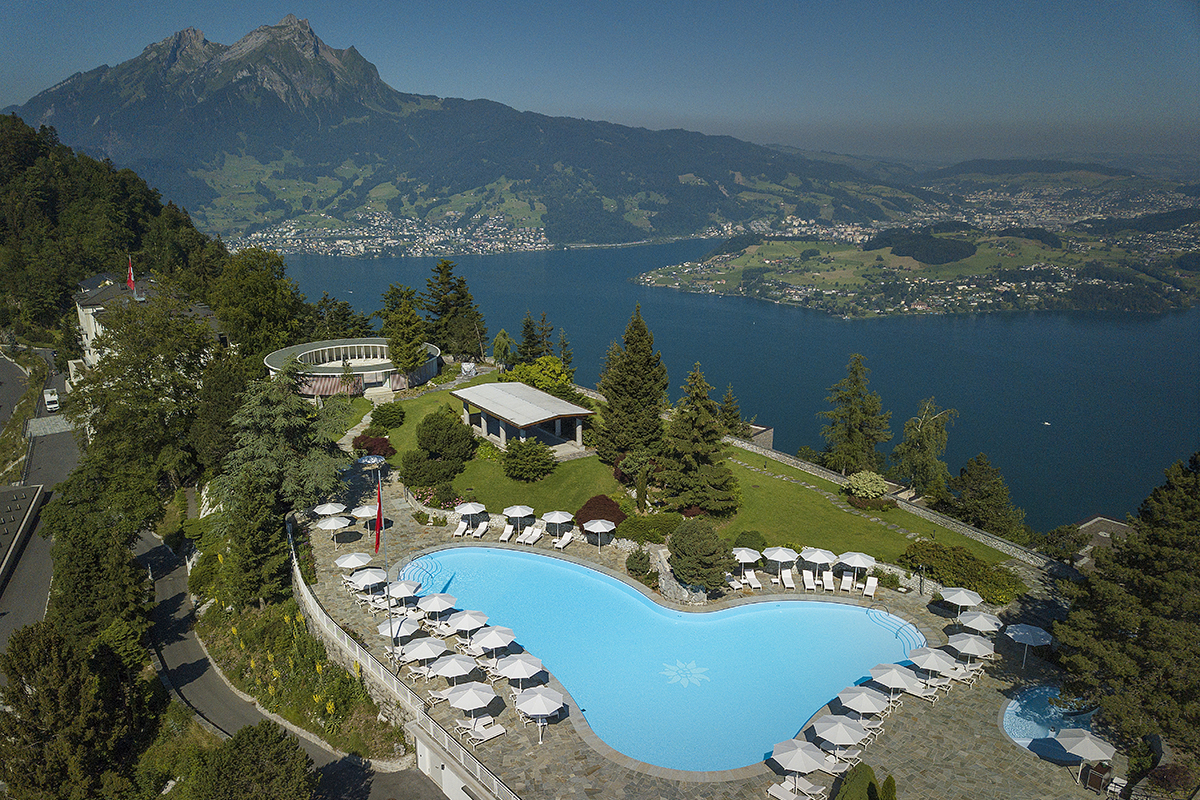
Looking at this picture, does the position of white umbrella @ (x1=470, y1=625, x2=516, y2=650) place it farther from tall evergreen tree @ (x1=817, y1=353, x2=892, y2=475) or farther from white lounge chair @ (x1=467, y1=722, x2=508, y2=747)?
tall evergreen tree @ (x1=817, y1=353, x2=892, y2=475)

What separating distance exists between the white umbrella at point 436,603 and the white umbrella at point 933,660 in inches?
602

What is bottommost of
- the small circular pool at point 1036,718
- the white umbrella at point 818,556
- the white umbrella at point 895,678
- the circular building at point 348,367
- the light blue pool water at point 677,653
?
the light blue pool water at point 677,653

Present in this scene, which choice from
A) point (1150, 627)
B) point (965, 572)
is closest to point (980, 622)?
point (965, 572)

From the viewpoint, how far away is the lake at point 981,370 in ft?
256

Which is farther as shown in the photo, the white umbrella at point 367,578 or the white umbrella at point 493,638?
the white umbrella at point 367,578

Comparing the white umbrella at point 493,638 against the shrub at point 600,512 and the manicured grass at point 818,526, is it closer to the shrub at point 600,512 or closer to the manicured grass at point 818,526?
Result: the shrub at point 600,512

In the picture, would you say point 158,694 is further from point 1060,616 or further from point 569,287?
point 569,287

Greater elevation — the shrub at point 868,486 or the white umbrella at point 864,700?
the shrub at point 868,486

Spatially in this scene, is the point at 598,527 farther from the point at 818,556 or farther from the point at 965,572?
the point at 965,572

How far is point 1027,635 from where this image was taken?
→ 2162 centimetres

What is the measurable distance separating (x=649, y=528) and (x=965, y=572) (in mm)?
12576

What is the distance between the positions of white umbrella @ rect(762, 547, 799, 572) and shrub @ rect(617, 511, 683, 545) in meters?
4.44

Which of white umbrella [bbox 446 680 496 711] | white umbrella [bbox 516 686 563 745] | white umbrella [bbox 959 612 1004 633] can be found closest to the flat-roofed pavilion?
white umbrella [bbox 446 680 496 711]

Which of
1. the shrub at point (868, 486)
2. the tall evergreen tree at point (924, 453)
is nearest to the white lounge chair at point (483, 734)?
the shrub at point (868, 486)
